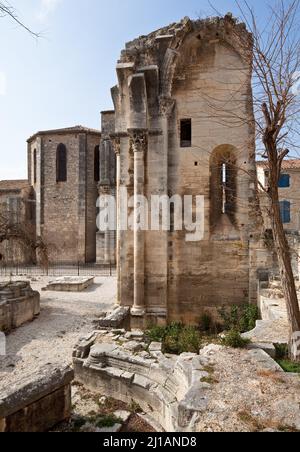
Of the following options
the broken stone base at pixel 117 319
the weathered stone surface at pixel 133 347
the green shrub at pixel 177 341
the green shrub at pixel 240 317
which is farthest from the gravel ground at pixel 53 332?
the green shrub at pixel 240 317

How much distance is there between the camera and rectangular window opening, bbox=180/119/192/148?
9548 mm

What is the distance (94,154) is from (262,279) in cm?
2136

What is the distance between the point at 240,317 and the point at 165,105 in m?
7.17

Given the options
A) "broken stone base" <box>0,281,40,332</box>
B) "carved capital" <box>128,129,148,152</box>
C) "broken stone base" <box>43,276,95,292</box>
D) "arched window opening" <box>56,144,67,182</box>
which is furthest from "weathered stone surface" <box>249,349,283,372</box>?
"arched window opening" <box>56,144,67,182</box>

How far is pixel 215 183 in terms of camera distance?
31.2ft

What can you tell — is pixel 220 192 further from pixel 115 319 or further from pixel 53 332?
pixel 53 332

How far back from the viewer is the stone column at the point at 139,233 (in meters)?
8.84

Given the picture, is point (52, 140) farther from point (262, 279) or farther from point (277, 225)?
point (277, 225)

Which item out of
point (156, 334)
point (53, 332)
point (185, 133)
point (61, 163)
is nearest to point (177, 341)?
point (156, 334)

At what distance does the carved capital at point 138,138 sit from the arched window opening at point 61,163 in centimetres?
1911

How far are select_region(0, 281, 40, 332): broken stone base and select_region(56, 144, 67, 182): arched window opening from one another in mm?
17476

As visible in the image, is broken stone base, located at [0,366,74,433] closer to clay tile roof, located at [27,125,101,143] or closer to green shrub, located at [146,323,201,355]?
green shrub, located at [146,323,201,355]

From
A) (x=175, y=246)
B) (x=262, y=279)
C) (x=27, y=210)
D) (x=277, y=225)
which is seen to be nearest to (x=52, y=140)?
(x=27, y=210)

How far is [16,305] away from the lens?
9578 millimetres
